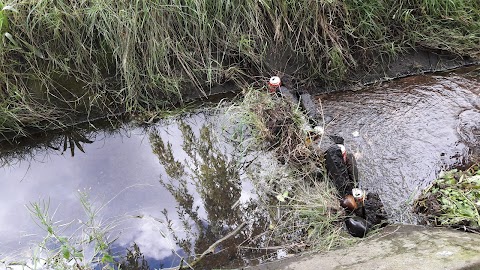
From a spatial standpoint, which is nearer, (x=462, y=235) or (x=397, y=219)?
(x=462, y=235)

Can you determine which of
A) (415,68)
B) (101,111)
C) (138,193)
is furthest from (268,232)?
(415,68)

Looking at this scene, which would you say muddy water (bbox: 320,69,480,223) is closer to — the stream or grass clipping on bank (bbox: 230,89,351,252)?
the stream

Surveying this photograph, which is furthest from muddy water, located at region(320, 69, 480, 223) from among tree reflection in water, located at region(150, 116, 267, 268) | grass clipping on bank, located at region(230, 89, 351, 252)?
tree reflection in water, located at region(150, 116, 267, 268)

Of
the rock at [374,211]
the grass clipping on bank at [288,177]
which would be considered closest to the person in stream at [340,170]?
the grass clipping on bank at [288,177]

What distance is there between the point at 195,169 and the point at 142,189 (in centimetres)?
46

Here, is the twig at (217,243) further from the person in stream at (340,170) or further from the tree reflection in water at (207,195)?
the person in stream at (340,170)

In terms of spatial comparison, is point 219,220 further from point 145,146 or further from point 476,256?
point 476,256

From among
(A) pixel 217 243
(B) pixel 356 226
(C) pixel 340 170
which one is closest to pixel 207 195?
(A) pixel 217 243

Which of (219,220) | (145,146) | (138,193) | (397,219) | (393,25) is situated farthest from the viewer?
(393,25)

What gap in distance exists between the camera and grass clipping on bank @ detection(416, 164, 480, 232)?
118 inches

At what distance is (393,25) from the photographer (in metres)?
4.46

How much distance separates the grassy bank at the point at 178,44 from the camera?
3955 millimetres

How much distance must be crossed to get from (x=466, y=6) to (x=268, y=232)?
3.06 m

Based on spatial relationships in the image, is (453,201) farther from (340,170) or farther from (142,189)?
(142,189)
